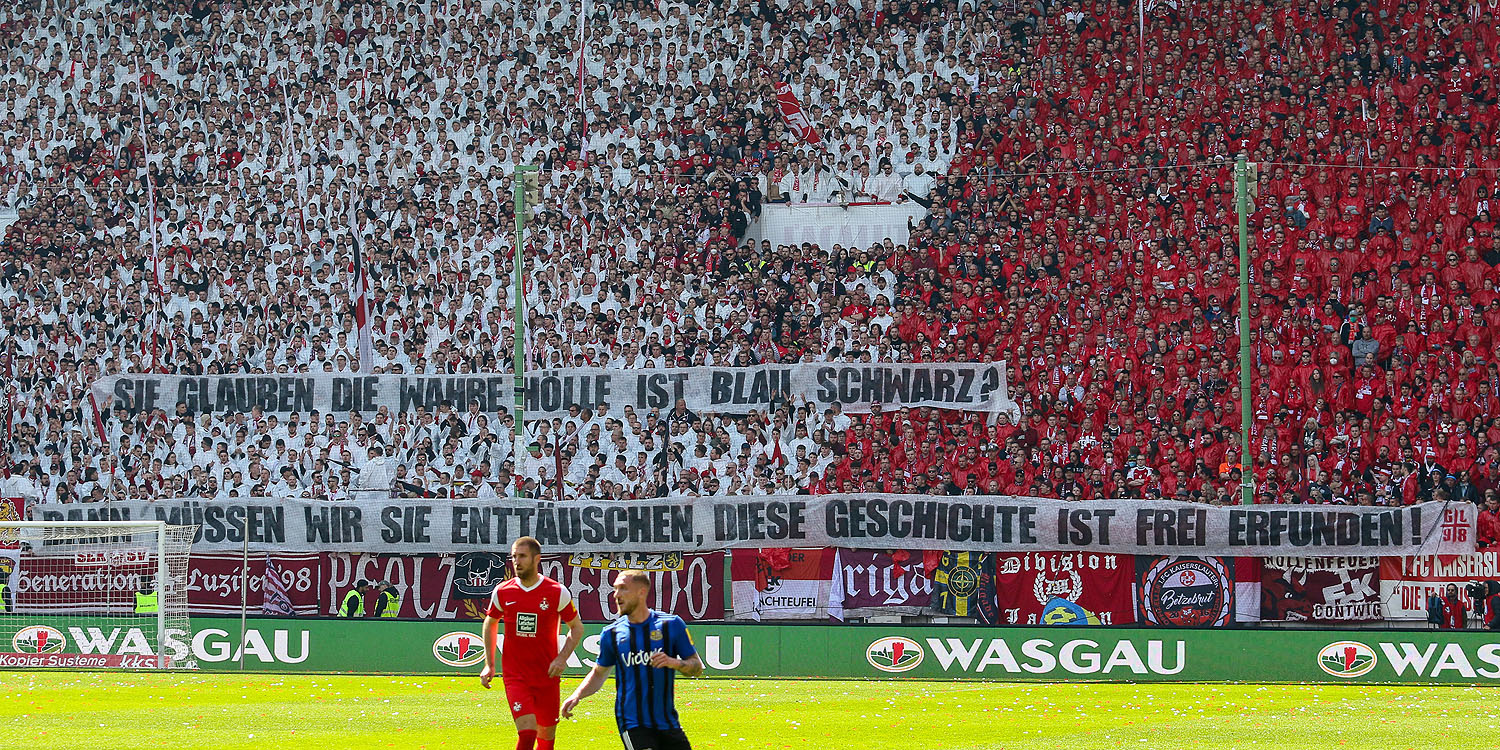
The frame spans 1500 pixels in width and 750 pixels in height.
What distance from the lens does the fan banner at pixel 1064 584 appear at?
21.1m

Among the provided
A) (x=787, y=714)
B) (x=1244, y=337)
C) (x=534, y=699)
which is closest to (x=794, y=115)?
(x=1244, y=337)

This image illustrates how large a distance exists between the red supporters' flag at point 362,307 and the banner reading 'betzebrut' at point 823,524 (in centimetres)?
398

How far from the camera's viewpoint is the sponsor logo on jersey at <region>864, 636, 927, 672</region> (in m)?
19.5

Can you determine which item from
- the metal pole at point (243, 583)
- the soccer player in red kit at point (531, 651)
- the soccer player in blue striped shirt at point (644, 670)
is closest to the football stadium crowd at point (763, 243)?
the metal pole at point (243, 583)

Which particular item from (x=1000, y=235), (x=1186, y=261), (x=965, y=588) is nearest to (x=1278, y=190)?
(x=1186, y=261)

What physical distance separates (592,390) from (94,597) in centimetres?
747

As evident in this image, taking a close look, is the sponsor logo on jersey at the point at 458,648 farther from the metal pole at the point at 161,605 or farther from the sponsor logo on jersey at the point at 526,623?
the sponsor logo on jersey at the point at 526,623

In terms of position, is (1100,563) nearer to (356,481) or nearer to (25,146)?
(356,481)

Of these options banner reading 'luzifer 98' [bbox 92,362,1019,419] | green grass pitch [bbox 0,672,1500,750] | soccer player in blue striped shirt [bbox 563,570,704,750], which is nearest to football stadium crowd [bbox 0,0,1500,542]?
banner reading 'luzifer 98' [bbox 92,362,1019,419]

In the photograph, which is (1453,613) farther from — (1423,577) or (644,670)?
(644,670)

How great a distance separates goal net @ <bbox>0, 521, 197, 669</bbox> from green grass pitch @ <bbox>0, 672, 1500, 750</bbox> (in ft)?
2.95

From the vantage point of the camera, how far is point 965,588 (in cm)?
2123

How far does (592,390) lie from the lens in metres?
25.5

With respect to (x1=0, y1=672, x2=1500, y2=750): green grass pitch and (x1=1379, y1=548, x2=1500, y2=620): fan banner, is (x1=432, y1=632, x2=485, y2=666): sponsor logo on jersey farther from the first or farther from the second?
(x1=1379, y1=548, x2=1500, y2=620): fan banner
